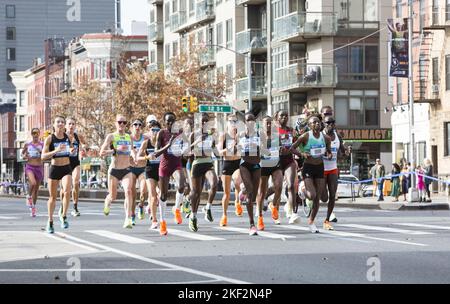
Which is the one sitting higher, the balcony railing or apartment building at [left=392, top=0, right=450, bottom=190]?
the balcony railing

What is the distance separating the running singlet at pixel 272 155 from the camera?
21891 mm

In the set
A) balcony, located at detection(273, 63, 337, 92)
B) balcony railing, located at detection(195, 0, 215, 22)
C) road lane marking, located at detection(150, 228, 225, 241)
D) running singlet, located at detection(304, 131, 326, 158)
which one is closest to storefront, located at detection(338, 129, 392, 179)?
balcony, located at detection(273, 63, 337, 92)

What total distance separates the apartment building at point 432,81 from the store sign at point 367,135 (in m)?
6.76

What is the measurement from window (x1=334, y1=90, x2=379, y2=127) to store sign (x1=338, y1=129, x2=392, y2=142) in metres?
0.36

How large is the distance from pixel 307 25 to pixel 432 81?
10.5 m

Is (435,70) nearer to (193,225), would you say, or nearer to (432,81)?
(432,81)

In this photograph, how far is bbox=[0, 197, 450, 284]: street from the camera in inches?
529

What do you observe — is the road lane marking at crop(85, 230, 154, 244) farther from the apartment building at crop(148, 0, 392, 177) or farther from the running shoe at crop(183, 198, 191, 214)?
the apartment building at crop(148, 0, 392, 177)

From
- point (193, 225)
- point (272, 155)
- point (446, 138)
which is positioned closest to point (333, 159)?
point (272, 155)

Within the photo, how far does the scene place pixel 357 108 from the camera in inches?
2562

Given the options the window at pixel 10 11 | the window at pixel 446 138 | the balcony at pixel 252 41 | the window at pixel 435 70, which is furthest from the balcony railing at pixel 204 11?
the window at pixel 10 11

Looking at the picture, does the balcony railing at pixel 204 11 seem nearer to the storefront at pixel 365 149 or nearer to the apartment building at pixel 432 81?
the storefront at pixel 365 149
